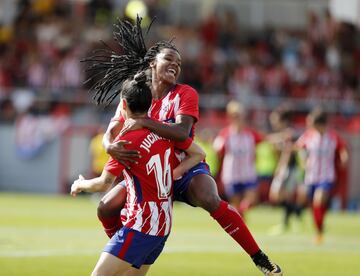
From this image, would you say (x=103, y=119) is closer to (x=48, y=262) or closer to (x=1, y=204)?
(x=1, y=204)

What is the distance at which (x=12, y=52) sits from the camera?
1208 inches

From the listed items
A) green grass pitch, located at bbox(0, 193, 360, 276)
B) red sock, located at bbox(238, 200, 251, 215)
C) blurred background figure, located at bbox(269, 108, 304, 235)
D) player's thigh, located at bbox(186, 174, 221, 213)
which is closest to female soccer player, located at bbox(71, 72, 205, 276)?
player's thigh, located at bbox(186, 174, 221, 213)

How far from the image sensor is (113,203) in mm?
9219

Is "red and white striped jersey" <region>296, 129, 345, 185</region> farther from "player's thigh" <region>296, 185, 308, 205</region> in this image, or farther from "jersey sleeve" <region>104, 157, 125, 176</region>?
"jersey sleeve" <region>104, 157, 125, 176</region>

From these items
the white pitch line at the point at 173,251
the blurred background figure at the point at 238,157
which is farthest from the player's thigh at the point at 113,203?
the blurred background figure at the point at 238,157

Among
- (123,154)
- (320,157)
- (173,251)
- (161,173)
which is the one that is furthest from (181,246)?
(123,154)

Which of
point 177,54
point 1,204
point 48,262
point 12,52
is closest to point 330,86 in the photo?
point 12,52

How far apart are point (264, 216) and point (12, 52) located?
32.8 feet

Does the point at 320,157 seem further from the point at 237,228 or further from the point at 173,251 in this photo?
the point at 237,228

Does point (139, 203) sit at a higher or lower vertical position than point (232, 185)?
higher

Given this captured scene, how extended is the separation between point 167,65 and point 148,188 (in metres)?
1.67

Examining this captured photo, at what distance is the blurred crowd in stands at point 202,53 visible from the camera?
29594mm

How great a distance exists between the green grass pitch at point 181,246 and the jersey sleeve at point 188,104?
3020 mm

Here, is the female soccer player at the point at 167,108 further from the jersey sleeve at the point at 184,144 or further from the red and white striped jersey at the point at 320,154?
the red and white striped jersey at the point at 320,154
